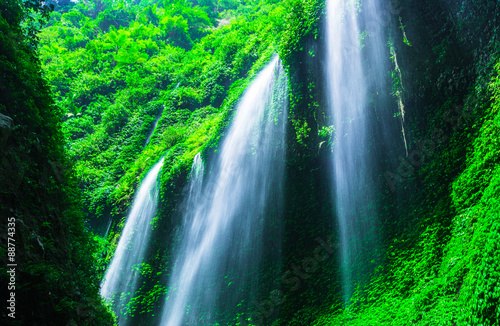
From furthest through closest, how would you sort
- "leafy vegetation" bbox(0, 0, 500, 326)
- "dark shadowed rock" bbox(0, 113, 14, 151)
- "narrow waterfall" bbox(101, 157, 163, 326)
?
"narrow waterfall" bbox(101, 157, 163, 326), "leafy vegetation" bbox(0, 0, 500, 326), "dark shadowed rock" bbox(0, 113, 14, 151)

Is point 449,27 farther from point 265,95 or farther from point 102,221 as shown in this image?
point 102,221

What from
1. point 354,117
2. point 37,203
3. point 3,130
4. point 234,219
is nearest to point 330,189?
point 354,117

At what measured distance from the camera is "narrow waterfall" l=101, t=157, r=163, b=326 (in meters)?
10.6

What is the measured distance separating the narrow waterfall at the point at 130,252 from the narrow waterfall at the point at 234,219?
1.83m

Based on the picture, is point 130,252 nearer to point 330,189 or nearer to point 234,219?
point 234,219

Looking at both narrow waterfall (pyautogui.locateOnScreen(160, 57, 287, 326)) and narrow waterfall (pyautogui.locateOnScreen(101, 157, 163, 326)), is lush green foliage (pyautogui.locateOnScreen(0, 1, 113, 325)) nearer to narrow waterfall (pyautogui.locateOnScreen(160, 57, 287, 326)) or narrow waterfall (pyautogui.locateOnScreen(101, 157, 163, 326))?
narrow waterfall (pyautogui.locateOnScreen(160, 57, 287, 326))

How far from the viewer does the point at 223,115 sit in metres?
11.7

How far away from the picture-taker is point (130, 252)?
37.6 feet

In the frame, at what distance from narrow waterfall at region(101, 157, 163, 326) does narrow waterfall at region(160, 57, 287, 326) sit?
1.83 meters

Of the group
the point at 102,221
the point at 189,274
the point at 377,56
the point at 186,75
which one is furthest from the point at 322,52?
the point at 186,75

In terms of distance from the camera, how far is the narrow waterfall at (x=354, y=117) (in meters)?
6.65

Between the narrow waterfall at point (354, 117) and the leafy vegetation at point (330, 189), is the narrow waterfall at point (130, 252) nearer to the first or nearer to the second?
the leafy vegetation at point (330, 189)

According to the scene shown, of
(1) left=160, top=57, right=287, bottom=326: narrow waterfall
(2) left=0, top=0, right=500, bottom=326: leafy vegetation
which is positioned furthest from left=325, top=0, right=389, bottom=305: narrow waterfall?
(1) left=160, top=57, right=287, bottom=326: narrow waterfall

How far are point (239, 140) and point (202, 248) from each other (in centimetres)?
392
